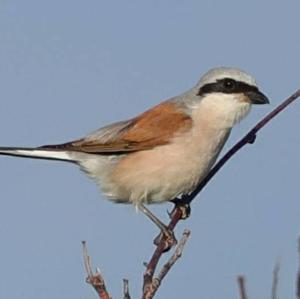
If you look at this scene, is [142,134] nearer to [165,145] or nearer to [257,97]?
[165,145]

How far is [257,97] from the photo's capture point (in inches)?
170

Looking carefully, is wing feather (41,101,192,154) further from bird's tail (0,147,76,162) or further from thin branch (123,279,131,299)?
thin branch (123,279,131,299)

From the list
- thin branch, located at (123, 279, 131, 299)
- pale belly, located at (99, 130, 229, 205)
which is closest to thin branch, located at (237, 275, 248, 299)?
thin branch, located at (123, 279, 131, 299)

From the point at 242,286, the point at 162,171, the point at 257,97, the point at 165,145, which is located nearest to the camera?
the point at 242,286

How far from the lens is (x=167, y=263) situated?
2447 millimetres

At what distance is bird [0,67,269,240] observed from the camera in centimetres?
438

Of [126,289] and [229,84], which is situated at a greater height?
[229,84]

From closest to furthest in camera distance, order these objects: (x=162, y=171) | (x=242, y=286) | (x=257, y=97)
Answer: (x=242, y=286)
(x=257, y=97)
(x=162, y=171)

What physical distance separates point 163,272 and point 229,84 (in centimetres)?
218

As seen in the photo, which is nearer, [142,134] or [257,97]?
[257,97]

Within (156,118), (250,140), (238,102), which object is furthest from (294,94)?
(156,118)

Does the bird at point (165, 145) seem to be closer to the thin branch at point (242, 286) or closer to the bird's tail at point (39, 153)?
the bird's tail at point (39, 153)

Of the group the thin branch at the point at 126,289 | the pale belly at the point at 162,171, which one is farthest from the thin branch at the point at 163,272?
the pale belly at the point at 162,171

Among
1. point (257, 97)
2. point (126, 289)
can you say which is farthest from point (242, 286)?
point (257, 97)
